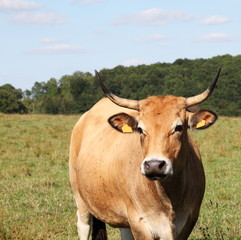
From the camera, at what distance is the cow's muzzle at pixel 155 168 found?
3.96m

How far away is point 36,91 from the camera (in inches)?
5290

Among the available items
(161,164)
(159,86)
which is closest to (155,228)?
(161,164)

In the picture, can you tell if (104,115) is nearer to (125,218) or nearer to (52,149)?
(125,218)

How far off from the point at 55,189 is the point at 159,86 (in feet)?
209

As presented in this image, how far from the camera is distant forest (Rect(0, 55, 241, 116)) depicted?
61.7 m

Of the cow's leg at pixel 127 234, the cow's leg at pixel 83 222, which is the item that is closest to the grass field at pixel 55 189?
the cow's leg at pixel 83 222

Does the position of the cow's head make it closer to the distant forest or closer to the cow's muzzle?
the cow's muzzle

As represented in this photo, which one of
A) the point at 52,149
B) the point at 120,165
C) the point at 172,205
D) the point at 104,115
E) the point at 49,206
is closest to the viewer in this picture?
the point at 172,205

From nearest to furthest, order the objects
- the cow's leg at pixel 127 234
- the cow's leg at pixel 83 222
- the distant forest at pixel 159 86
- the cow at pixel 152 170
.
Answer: the cow at pixel 152 170 < the cow's leg at pixel 127 234 < the cow's leg at pixel 83 222 < the distant forest at pixel 159 86

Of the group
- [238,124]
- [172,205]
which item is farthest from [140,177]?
[238,124]

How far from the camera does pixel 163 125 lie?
436 cm

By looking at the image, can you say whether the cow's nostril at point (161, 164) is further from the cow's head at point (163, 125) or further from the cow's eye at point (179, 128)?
the cow's eye at point (179, 128)

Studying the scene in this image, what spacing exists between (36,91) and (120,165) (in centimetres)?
13112

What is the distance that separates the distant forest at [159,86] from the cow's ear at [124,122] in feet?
172
